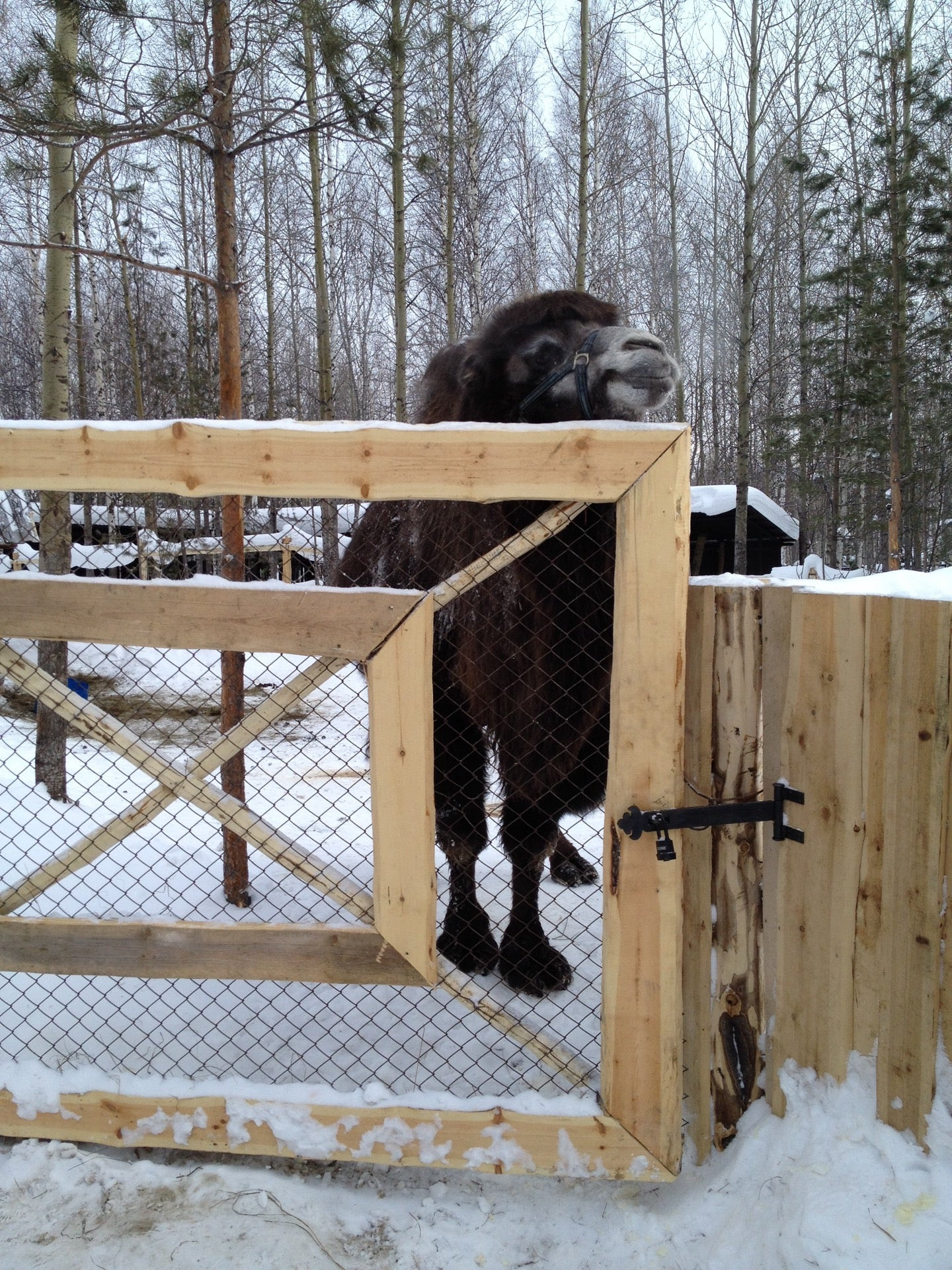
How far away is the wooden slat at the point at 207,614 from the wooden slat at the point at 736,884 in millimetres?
953

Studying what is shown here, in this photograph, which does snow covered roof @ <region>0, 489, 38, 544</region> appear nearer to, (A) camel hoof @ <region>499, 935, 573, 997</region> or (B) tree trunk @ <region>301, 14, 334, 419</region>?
(B) tree trunk @ <region>301, 14, 334, 419</region>

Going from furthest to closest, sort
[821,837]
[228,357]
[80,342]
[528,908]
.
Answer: [80,342]
[228,357]
[528,908]
[821,837]

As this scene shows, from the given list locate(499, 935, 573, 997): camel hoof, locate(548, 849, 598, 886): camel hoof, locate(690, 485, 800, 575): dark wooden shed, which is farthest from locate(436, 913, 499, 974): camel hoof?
locate(690, 485, 800, 575): dark wooden shed

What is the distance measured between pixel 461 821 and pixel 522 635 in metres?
1.03

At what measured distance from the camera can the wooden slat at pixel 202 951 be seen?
2367 millimetres

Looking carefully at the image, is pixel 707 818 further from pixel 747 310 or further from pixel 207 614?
pixel 747 310

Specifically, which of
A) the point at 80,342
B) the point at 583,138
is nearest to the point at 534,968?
the point at 583,138

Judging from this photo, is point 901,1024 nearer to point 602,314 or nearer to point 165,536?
point 602,314

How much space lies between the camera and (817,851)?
2219 mm

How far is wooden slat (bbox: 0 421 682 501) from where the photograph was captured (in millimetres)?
2227

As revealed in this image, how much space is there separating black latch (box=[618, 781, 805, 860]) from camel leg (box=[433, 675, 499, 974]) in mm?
1479

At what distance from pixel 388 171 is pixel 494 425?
16.5m

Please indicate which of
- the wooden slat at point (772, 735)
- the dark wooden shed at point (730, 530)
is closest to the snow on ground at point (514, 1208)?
the wooden slat at point (772, 735)

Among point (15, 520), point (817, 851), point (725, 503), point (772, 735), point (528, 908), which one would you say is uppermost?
point (725, 503)
